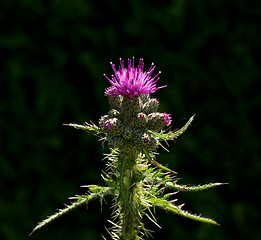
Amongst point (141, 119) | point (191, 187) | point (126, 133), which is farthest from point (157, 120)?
point (191, 187)

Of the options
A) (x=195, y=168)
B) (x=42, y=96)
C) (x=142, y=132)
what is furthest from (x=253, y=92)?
(x=142, y=132)

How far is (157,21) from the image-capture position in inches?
214

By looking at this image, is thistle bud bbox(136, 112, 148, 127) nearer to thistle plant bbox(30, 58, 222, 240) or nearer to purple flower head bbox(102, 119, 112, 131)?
thistle plant bbox(30, 58, 222, 240)

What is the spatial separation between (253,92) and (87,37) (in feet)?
7.66

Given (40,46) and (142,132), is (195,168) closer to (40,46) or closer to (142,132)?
(40,46)

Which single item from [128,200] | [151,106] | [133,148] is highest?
[151,106]

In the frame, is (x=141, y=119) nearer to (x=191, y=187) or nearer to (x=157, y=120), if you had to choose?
(x=157, y=120)

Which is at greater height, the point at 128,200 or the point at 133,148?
the point at 133,148

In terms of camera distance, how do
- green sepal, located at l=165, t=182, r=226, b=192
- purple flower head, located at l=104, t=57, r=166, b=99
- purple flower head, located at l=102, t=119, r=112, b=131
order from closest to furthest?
green sepal, located at l=165, t=182, r=226, b=192 < purple flower head, located at l=102, t=119, r=112, b=131 < purple flower head, located at l=104, t=57, r=166, b=99

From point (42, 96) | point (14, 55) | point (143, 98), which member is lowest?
point (143, 98)

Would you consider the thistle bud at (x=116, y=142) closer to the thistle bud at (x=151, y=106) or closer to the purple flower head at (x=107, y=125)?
the purple flower head at (x=107, y=125)

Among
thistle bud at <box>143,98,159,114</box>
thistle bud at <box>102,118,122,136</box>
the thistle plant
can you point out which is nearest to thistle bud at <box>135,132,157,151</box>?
the thistle plant

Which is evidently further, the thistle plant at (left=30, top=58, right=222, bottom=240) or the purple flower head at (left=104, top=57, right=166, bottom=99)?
the purple flower head at (left=104, top=57, right=166, bottom=99)

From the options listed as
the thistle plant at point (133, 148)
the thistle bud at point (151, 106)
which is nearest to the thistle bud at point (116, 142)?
the thistle plant at point (133, 148)
